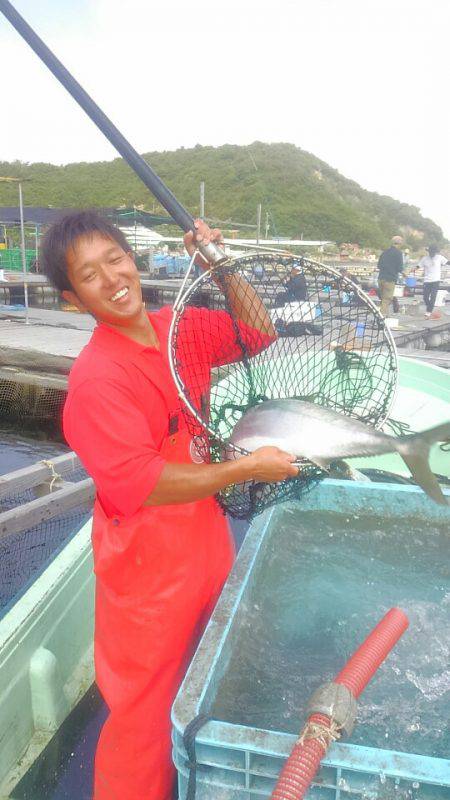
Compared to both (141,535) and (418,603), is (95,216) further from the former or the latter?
(418,603)

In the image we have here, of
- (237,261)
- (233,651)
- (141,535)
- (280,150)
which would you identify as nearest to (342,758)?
(233,651)

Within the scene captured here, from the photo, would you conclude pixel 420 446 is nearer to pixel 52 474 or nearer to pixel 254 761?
pixel 254 761

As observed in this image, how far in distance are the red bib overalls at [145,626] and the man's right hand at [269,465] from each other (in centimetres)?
50

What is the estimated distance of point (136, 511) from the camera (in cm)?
199

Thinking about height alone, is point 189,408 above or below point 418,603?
above

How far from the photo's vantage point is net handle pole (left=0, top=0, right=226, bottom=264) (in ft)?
7.96

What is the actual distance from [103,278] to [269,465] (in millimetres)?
932

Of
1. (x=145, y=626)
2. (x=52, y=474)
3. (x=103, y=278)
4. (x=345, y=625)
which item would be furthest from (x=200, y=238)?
(x=52, y=474)

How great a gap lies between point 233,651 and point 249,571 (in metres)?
0.33

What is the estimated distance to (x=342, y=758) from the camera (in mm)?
1556

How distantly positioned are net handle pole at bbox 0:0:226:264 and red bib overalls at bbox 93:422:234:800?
943 mm


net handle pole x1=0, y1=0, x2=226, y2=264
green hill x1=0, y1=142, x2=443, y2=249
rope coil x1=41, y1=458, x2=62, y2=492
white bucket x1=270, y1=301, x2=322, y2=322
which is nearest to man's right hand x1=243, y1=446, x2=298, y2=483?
net handle pole x1=0, y1=0, x2=226, y2=264

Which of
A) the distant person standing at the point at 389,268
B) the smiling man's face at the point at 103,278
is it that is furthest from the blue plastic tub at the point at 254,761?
the distant person standing at the point at 389,268

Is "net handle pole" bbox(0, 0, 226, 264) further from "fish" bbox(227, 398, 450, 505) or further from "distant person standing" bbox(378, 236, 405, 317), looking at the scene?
"distant person standing" bbox(378, 236, 405, 317)
